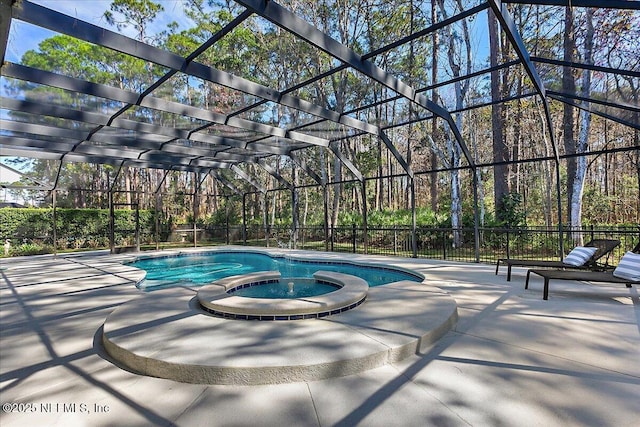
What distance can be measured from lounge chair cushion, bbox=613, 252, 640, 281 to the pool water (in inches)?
171

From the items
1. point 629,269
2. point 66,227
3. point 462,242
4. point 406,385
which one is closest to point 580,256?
point 629,269

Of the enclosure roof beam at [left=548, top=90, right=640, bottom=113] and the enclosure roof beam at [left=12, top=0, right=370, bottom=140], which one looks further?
the enclosure roof beam at [left=548, top=90, right=640, bottom=113]

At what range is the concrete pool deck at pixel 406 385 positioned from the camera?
6.40 ft

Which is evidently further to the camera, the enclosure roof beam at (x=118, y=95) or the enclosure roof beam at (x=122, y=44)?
the enclosure roof beam at (x=118, y=95)

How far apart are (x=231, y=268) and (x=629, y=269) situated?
9127 millimetres

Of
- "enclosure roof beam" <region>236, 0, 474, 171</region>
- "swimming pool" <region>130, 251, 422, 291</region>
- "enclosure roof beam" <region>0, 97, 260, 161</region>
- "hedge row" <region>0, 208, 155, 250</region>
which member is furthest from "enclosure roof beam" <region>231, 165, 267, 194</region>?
"enclosure roof beam" <region>236, 0, 474, 171</region>

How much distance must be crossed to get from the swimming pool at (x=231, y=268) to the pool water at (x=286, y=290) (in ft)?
3.49

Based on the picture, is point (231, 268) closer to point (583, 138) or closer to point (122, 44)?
point (122, 44)

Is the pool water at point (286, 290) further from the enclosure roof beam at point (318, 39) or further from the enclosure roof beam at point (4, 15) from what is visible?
the enclosure roof beam at point (4, 15)

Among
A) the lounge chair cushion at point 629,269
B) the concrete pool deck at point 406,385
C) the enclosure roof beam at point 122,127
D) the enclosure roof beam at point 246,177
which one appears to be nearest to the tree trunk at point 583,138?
the lounge chair cushion at point 629,269

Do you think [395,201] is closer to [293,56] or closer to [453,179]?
[453,179]

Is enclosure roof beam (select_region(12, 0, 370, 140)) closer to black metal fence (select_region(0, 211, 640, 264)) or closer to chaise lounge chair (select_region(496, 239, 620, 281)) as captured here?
chaise lounge chair (select_region(496, 239, 620, 281))

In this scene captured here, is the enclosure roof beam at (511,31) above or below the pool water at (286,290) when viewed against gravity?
above

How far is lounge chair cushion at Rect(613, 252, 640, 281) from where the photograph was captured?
4.50 metres
